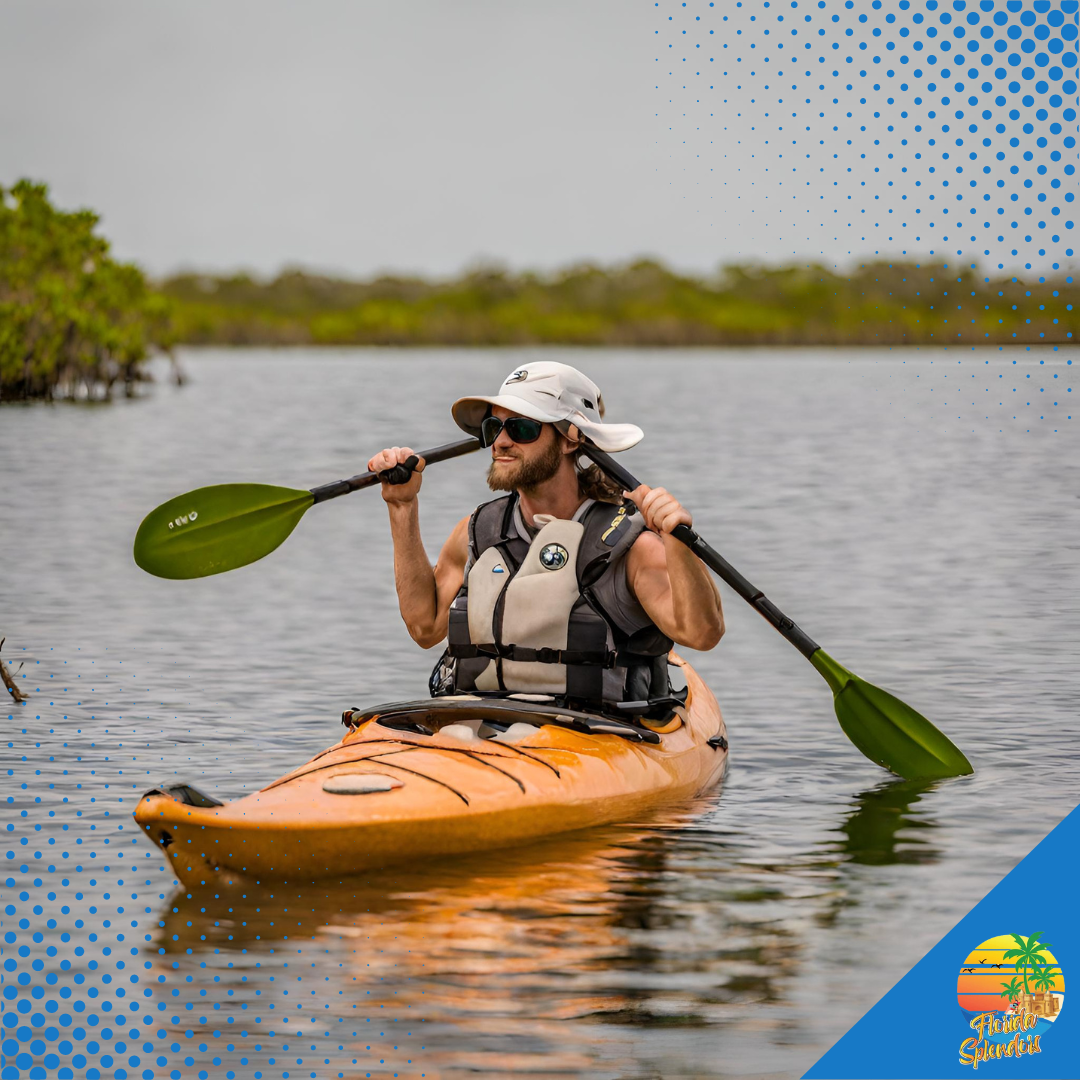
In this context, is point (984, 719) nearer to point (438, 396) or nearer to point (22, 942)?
point (22, 942)

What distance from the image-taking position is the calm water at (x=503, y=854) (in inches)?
160

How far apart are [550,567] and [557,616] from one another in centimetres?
16

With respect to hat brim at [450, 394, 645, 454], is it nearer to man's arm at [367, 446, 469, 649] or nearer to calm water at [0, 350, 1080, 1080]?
man's arm at [367, 446, 469, 649]

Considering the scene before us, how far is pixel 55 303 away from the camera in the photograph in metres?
30.3

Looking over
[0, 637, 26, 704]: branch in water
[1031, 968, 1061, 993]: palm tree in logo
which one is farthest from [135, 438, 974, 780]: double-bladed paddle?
[1031, 968, 1061, 993]: palm tree in logo

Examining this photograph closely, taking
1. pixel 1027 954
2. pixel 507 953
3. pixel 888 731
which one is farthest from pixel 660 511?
pixel 888 731

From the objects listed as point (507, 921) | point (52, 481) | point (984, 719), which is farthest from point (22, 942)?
point (52, 481)

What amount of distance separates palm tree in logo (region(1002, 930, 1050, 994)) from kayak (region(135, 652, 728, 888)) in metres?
1.37

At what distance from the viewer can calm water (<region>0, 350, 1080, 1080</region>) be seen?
4.07 meters

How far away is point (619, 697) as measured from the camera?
566 centimetres

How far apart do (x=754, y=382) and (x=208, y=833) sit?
1924 inches

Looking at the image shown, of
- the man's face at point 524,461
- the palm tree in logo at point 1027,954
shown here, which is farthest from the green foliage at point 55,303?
the palm tree in logo at point 1027,954

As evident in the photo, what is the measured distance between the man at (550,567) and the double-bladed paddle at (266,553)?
0.64m

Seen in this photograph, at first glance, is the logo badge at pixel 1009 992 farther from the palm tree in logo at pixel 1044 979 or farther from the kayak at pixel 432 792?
the kayak at pixel 432 792
